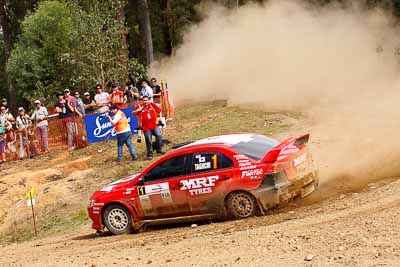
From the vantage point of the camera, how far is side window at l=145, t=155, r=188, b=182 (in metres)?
11.3

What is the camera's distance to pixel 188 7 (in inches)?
1726

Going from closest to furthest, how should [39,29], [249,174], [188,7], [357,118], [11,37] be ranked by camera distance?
[249,174]
[357,118]
[39,29]
[188,7]
[11,37]

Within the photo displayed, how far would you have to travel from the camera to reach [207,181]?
1098 centimetres

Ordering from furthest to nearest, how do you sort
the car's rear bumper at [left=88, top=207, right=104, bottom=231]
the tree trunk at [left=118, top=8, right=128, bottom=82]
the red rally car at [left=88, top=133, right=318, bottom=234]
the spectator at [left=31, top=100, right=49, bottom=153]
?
the tree trunk at [left=118, top=8, right=128, bottom=82] → the spectator at [left=31, top=100, right=49, bottom=153] → the car's rear bumper at [left=88, top=207, right=104, bottom=231] → the red rally car at [left=88, top=133, right=318, bottom=234]

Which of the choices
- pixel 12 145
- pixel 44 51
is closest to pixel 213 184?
pixel 12 145

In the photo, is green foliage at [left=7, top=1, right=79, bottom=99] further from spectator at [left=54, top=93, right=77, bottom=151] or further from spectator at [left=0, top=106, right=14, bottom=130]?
spectator at [left=54, top=93, right=77, bottom=151]

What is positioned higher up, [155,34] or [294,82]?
[155,34]

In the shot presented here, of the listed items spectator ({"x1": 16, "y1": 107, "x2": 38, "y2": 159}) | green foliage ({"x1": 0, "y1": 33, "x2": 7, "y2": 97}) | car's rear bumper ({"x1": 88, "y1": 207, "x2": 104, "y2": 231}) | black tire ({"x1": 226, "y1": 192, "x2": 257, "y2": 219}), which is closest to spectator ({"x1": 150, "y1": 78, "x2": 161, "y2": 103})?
spectator ({"x1": 16, "y1": 107, "x2": 38, "y2": 159})

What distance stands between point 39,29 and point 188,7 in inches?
647

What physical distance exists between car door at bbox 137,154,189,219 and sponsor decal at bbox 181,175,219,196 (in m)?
0.12

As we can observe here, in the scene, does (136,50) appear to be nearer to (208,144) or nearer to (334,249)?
(208,144)

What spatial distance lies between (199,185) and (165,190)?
0.70 metres

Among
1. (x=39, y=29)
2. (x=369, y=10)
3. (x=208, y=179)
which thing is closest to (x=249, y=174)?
(x=208, y=179)

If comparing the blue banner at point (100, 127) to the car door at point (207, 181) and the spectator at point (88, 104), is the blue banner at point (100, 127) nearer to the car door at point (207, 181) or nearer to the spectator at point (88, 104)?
the spectator at point (88, 104)
